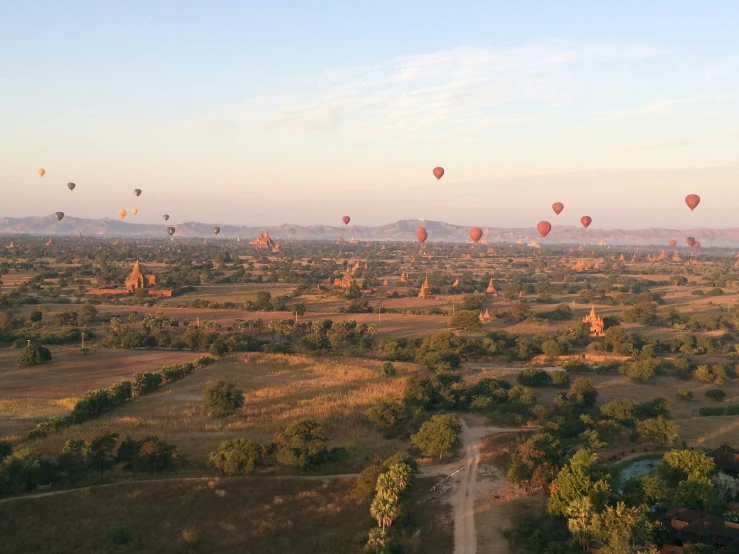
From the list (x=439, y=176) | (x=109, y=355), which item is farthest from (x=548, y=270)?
(x=109, y=355)

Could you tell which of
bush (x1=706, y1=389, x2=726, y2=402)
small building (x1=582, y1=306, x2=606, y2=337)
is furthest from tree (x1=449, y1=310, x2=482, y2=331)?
bush (x1=706, y1=389, x2=726, y2=402)

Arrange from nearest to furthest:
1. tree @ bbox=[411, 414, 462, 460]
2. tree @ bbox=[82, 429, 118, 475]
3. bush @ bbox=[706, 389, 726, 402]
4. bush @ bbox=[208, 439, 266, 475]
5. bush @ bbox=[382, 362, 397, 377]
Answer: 1. bush @ bbox=[208, 439, 266, 475]
2. tree @ bbox=[82, 429, 118, 475]
3. tree @ bbox=[411, 414, 462, 460]
4. bush @ bbox=[706, 389, 726, 402]
5. bush @ bbox=[382, 362, 397, 377]

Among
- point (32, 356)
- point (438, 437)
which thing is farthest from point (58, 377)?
point (438, 437)

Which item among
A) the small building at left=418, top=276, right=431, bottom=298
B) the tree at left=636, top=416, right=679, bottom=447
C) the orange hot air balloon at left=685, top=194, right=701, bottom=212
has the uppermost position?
the orange hot air balloon at left=685, top=194, right=701, bottom=212

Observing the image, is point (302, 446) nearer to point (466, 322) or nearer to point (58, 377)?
point (58, 377)

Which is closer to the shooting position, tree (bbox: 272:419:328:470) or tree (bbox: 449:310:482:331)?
tree (bbox: 272:419:328:470)

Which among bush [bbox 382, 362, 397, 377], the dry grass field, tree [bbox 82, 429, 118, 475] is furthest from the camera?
bush [bbox 382, 362, 397, 377]

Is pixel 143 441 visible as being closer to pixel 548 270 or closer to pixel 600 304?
pixel 600 304

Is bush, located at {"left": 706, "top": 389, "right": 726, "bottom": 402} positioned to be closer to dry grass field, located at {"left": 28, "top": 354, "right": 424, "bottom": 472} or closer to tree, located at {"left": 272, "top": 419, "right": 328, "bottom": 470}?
dry grass field, located at {"left": 28, "top": 354, "right": 424, "bottom": 472}
